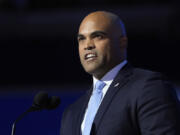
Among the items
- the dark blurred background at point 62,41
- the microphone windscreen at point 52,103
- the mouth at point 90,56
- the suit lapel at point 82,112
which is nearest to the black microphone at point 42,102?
the microphone windscreen at point 52,103

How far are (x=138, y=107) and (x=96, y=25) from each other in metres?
0.47

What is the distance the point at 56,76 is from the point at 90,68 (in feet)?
→ 14.1

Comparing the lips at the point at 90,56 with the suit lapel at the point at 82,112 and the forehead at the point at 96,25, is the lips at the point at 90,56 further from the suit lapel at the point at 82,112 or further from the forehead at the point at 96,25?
the suit lapel at the point at 82,112

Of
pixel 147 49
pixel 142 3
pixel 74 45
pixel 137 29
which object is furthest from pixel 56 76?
pixel 142 3

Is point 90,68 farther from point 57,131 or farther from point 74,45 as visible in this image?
point 74,45

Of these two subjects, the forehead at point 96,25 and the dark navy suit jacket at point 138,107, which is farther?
the forehead at point 96,25

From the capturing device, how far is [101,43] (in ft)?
6.17

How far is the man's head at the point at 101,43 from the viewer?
6.18ft

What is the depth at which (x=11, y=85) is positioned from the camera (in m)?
6.23

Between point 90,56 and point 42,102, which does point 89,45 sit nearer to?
point 90,56

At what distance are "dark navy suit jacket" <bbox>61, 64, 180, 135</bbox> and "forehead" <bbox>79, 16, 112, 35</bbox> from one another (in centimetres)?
24

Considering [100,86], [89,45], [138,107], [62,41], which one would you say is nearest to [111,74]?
[100,86]

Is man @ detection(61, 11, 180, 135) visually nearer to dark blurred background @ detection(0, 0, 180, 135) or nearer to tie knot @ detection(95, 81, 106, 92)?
tie knot @ detection(95, 81, 106, 92)

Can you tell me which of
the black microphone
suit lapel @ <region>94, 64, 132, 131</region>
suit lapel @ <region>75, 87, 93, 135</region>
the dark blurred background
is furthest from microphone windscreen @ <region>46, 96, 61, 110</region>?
the dark blurred background
